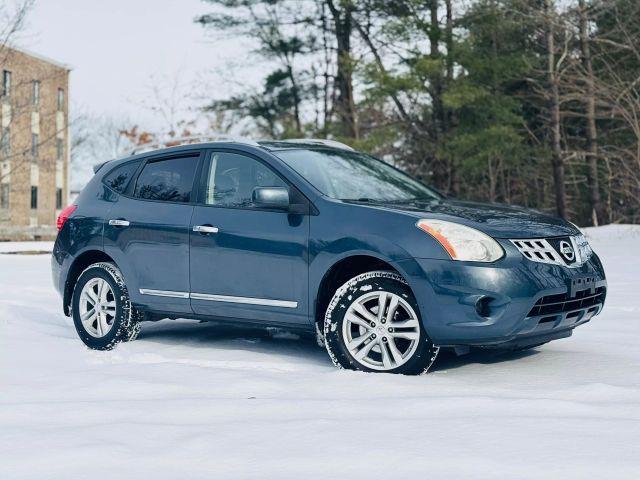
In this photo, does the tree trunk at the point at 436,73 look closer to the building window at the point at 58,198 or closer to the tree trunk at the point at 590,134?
the tree trunk at the point at 590,134

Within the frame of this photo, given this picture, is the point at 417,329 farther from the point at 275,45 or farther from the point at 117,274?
the point at 275,45

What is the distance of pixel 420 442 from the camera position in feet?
13.5

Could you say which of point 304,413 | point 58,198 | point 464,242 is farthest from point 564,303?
point 58,198

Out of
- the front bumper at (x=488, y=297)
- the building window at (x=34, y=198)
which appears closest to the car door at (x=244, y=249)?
the front bumper at (x=488, y=297)

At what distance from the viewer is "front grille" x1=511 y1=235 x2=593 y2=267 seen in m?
5.63

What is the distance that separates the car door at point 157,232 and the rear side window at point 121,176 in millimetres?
90

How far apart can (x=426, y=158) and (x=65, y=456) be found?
32.1m

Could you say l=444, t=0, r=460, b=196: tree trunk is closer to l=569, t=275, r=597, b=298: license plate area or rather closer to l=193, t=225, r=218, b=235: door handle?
l=193, t=225, r=218, b=235: door handle

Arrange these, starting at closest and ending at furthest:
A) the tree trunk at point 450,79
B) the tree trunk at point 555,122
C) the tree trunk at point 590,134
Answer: the tree trunk at point 590,134 < the tree trunk at point 555,122 < the tree trunk at point 450,79

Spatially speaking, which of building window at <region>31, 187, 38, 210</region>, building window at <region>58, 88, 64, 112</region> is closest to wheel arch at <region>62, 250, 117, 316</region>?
building window at <region>31, 187, 38, 210</region>

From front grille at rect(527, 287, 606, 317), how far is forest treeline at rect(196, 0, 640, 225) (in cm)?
2297

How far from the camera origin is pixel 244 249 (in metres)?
6.43

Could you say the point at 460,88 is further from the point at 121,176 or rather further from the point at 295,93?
the point at 121,176

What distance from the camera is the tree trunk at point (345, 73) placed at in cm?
3456
